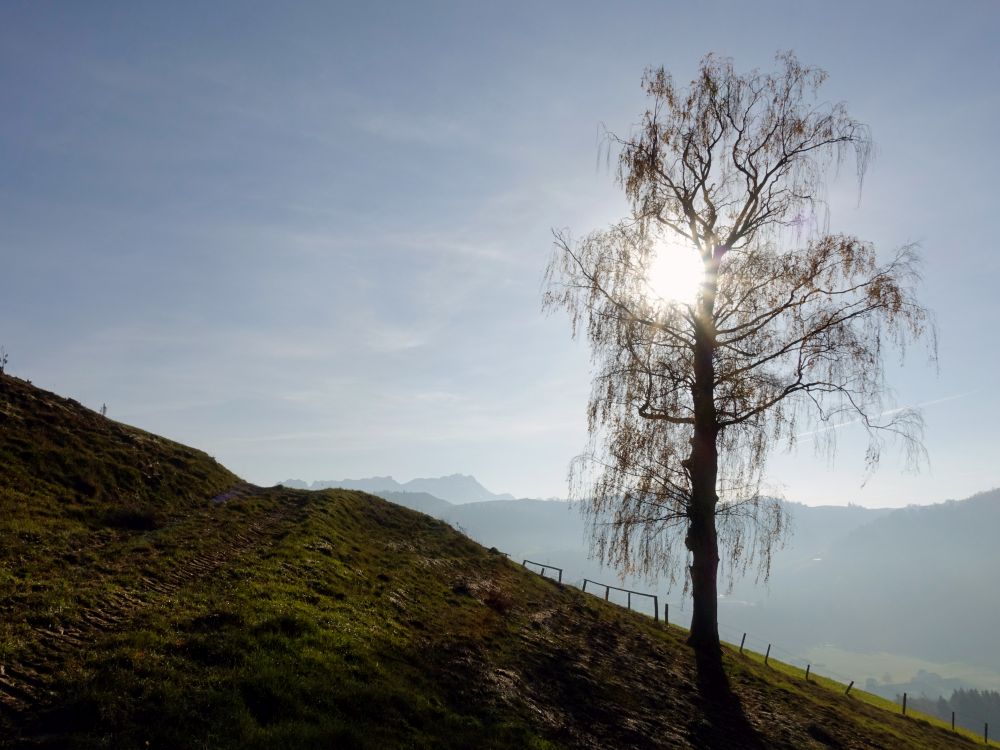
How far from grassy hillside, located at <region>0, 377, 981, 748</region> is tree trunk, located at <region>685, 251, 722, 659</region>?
9.35 feet

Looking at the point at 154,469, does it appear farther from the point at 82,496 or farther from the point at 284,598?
the point at 284,598

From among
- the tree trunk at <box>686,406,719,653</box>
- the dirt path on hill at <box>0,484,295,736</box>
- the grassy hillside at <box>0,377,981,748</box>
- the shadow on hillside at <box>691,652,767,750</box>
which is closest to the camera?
the dirt path on hill at <box>0,484,295,736</box>

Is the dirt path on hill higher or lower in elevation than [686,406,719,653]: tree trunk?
lower

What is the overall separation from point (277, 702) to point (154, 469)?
81.3ft

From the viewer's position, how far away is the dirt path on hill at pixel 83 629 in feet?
27.9

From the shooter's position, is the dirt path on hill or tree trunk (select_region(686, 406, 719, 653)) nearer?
the dirt path on hill

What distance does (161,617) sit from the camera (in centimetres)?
1257

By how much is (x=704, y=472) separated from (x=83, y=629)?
19.3 metres

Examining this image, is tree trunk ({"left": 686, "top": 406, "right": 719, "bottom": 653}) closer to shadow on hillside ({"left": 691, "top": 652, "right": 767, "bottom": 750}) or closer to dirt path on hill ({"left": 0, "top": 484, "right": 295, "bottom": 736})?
shadow on hillside ({"left": 691, "top": 652, "right": 767, "bottom": 750})

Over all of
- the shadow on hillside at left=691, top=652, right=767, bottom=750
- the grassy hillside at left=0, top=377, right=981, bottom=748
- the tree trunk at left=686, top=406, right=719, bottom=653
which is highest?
the tree trunk at left=686, top=406, right=719, bottom=653

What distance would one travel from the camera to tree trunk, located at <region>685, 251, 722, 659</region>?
21.6 metres

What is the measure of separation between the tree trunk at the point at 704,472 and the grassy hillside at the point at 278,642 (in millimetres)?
2851

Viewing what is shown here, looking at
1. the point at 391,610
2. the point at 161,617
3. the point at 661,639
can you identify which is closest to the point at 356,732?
the point at 161,617

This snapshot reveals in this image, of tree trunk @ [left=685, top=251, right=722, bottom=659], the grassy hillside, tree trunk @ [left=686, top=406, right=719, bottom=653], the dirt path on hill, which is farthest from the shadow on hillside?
the dirt path on hill
